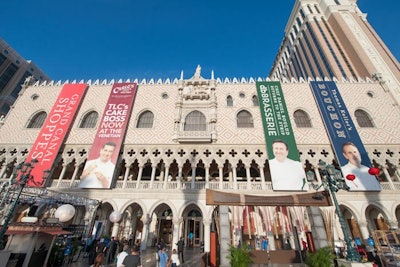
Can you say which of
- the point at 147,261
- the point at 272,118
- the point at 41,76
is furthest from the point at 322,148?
the point at 41,76

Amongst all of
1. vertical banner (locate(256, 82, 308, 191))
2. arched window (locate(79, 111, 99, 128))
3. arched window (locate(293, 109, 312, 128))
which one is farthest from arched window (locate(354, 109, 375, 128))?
arched window (locate(79, 111, 99, 128))

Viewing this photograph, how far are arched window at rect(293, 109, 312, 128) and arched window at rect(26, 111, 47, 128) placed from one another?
22375mm

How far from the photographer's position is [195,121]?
17.3m

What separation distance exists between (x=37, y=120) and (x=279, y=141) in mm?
21143

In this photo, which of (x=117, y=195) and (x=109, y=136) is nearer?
(x=117, y=195)

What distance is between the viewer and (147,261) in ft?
30.5

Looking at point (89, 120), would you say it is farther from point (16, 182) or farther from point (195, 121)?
point (16, 182)

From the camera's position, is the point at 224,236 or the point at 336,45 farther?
the point at 336,45

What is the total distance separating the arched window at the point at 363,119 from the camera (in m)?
16.4

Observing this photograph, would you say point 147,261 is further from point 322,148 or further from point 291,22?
point 291,22

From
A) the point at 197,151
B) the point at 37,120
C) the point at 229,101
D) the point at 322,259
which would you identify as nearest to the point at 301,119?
the point at 229,101

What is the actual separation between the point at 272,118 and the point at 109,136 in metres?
13.2

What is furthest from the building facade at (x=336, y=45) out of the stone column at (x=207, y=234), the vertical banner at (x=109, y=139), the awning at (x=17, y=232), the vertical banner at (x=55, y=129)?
the vertical banner at (x=55, y=129)

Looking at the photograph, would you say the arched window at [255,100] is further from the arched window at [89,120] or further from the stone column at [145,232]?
the arched window at [89,120]
